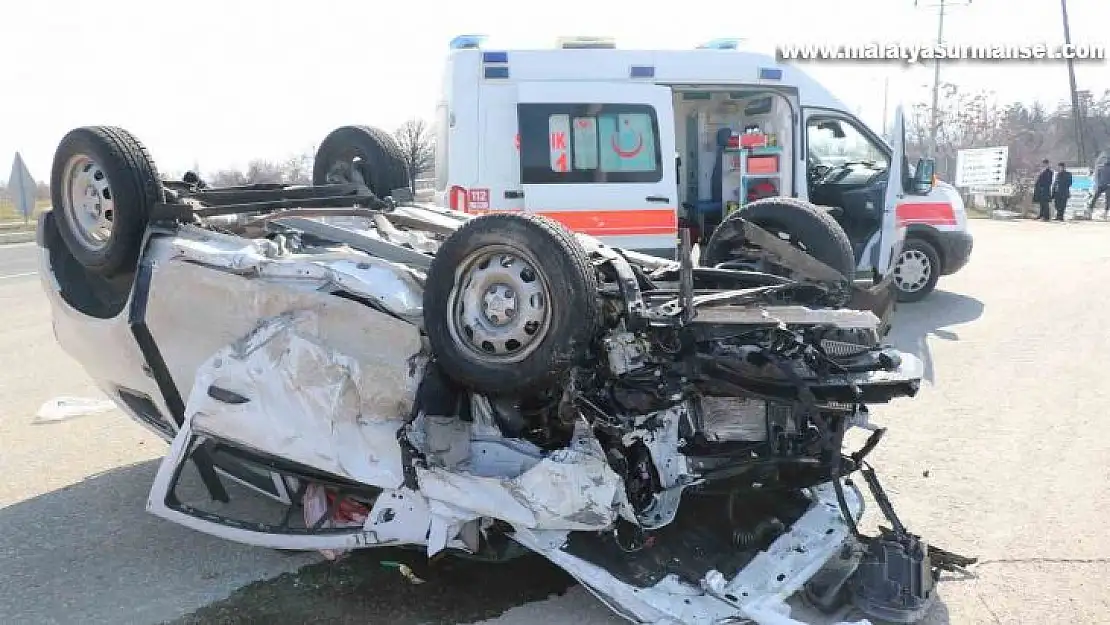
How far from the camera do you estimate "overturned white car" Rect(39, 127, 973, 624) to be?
9.81 feet

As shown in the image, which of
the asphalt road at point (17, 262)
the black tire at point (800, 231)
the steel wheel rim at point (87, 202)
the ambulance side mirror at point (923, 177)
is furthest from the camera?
the asphalt road at point (17, 262)

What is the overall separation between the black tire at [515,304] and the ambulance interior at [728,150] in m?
5.48

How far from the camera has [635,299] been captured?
3164 millimetres

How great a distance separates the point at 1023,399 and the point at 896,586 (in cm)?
338

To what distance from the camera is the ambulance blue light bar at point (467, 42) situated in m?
7.59

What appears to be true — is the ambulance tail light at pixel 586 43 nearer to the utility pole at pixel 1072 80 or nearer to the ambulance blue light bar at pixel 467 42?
the ambulance blue light bar at pixel 467 42

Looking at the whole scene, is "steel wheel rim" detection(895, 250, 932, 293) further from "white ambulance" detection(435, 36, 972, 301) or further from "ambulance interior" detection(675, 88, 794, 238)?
"ambulance interior" detection(675, 88, 794, 238)

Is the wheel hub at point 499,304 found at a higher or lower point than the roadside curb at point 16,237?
higher

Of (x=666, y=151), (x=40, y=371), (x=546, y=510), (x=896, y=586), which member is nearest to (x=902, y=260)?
(x=666, y=151)

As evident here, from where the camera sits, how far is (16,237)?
2397 cm

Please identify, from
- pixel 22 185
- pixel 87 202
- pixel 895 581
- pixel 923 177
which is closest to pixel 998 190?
pixel 923 177

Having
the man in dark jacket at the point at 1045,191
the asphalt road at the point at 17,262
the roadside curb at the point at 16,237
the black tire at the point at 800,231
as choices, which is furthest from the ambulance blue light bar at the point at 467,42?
the roadside curb at the point at 16,237

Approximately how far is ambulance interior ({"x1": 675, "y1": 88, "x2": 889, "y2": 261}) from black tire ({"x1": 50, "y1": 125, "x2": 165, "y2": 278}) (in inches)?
207

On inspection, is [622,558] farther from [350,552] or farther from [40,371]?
[40,371]
